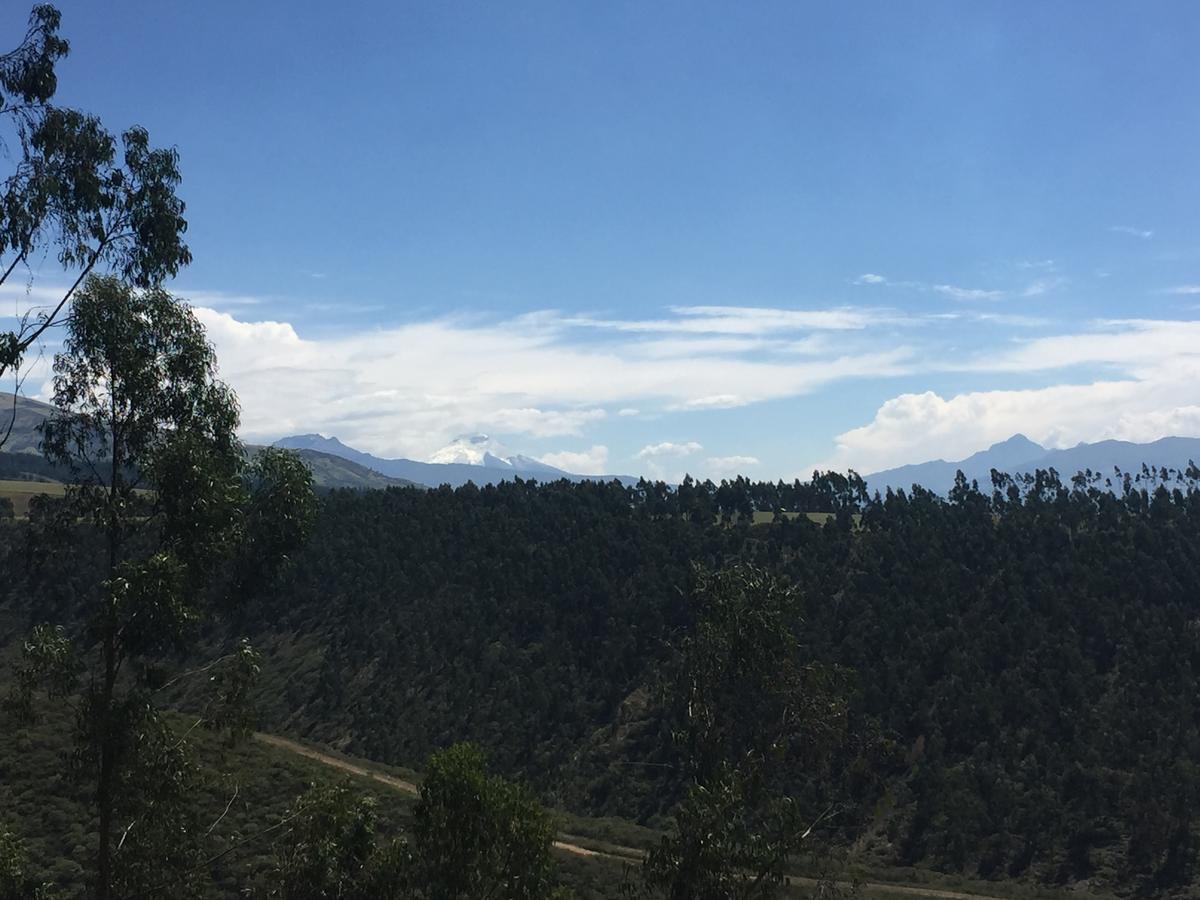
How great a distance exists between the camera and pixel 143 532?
2283 cm

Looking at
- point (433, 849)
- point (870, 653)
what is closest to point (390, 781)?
point (433, 849)

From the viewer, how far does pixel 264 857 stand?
1599 inches

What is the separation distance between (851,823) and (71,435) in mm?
72045

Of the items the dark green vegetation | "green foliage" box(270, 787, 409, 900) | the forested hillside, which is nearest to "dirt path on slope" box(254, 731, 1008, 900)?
the dark green vegetation

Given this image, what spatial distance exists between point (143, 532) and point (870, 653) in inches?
3301

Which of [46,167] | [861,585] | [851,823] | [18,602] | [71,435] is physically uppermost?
[46,167]

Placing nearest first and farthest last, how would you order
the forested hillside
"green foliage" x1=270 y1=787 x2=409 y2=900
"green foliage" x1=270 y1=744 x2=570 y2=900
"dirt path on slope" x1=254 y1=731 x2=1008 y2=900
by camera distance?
"green foliage" x1=270 y1=787 x2=409 y2=900 < "green foliage" x1=270 y1=744 x2=570 y2=900 < "dirt path on slope" x1=254 y1=731 x2=1008 y2=900 < the forested hillside

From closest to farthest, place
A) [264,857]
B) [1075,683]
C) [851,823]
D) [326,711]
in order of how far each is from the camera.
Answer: [264,857] → [851,823] → [1075,683] → [326,711]

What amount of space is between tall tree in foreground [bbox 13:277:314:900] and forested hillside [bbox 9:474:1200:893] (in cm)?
4225

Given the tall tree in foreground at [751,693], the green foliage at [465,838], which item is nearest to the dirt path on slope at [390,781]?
the tall tree in foreground at [751,693]

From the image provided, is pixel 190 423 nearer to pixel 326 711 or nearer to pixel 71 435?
pixel 71 435

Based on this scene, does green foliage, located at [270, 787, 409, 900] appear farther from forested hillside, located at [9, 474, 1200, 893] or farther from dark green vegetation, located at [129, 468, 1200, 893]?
forested hillside, located at [9, 474, 1200, 893]

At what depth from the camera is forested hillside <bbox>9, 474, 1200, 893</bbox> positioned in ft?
239

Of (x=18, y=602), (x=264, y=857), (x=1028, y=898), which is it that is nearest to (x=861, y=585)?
(x=1028, y=898)
